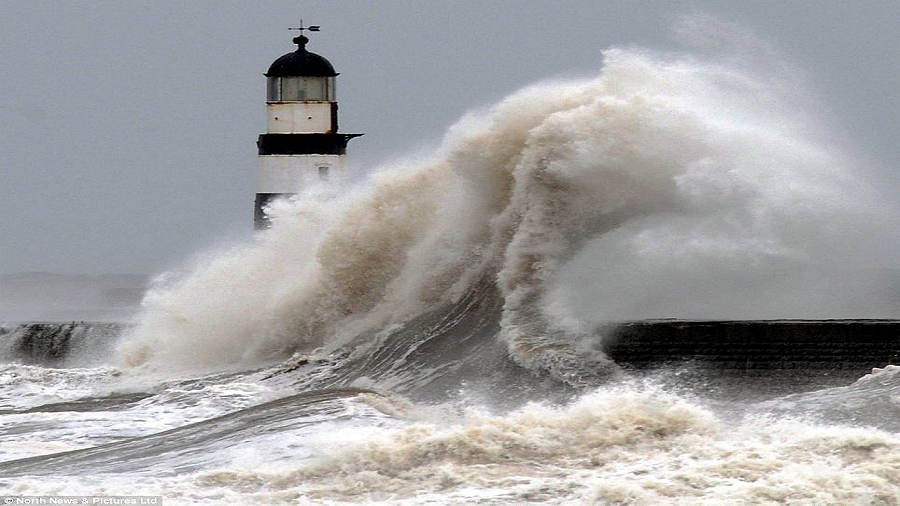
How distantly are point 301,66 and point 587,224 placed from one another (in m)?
8.52

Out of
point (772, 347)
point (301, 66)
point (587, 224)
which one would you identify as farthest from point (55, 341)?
point (772, 347)

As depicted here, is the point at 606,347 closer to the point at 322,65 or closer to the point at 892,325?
the point at 892,325

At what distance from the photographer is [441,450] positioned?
7773mm

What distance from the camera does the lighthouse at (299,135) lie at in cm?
1953

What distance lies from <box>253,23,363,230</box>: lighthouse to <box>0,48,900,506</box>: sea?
7.44 feet

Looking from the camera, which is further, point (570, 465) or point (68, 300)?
point (68, 300)

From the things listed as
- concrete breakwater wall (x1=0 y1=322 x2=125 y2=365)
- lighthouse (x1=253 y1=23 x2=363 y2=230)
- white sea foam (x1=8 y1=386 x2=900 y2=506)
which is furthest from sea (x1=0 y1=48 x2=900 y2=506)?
lighthouse (x1=253 y1=23 x2=363 y2=230)

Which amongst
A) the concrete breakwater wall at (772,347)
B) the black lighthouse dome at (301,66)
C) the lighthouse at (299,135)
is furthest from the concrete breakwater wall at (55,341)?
the concrete breakwater wall at (772,347)

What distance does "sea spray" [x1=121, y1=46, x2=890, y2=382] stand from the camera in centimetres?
1131

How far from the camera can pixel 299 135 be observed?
64.1ft

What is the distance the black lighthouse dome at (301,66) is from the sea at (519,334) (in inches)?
114

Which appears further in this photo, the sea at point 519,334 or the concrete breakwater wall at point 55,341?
the concrete breakwater wall at point 55,341

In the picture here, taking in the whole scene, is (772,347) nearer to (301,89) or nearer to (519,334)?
(519,334)

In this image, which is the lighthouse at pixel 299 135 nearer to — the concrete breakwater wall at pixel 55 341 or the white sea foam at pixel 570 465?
the concrete breakwater wall at pixel 55 341
